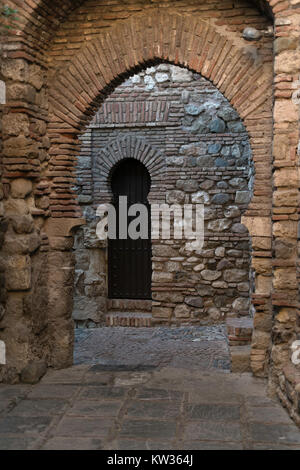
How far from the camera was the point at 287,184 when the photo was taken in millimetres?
4363

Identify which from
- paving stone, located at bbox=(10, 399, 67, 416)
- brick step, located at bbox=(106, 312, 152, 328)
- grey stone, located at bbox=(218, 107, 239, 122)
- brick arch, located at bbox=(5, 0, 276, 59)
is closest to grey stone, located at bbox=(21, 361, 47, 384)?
paving stone, located at bbox=(10, 399, 67, 416)

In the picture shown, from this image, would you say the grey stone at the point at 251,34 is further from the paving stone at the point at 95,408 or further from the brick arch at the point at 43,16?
the paving stone at the point at 95,408

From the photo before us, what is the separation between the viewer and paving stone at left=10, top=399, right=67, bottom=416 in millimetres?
4023

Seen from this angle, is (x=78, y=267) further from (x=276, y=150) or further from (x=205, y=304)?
(x=276, y=150)

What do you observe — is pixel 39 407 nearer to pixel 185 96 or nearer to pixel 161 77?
pixel 185 96

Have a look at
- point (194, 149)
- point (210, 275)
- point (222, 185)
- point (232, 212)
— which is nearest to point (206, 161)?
point (194, 149)

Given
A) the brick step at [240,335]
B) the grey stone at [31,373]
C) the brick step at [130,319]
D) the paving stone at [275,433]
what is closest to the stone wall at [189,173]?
the brick step at [130,319]

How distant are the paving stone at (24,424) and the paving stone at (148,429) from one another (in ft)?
1.97

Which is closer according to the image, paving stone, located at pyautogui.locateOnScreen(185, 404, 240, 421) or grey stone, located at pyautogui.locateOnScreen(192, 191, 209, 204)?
paving stone, located at pyautogui.locateOnScreen(185, 404, 240, 421)

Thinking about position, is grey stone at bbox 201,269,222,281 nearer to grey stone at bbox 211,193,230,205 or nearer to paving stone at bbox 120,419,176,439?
grey stone at bbox 211,193,230,205

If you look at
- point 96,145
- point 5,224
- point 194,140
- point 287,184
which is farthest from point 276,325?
point 96,145

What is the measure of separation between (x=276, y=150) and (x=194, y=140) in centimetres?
374

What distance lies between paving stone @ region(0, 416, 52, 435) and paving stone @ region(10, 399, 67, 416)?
9cm

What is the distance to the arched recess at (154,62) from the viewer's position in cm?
470
